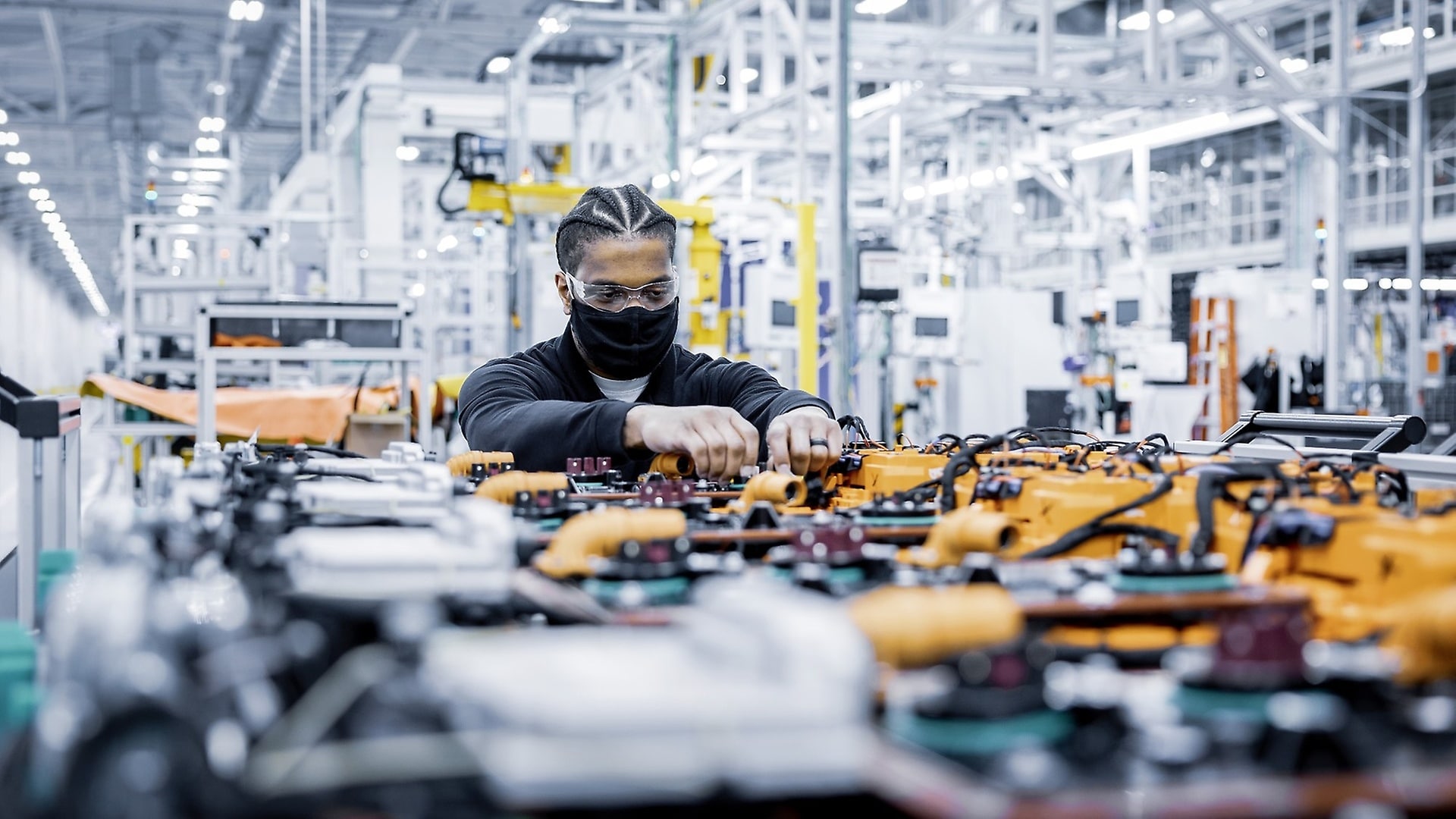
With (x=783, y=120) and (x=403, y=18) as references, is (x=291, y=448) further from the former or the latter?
(x=403, y=18)

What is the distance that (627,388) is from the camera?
3.29 metres

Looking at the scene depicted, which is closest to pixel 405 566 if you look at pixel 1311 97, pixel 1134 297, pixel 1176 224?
pixel 1311 97

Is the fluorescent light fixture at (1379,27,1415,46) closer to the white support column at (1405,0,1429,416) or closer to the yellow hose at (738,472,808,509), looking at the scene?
the white support column at (1405,0,1429,416)

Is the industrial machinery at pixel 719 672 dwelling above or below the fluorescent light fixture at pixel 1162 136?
below

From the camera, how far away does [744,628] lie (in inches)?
31.3

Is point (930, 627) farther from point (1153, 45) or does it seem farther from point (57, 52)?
point (57, 52)

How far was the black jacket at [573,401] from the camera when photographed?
8.39 ft

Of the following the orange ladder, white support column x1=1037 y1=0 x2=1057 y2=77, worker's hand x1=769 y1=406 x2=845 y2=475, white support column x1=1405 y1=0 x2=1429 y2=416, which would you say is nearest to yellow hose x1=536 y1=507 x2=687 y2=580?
worker's hand x1=769 y1=406 x2=845 y2=475

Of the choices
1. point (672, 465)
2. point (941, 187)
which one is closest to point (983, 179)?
point (941, 187)

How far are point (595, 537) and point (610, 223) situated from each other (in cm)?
170

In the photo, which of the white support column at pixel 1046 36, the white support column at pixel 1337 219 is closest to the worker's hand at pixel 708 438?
the white support column at pixel 1046 36

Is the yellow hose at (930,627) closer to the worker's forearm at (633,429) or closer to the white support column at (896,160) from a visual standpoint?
the worker's forearm at (633,429)

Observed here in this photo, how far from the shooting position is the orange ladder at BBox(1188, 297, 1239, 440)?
11.8 meters

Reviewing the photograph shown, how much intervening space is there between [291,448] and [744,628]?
2073 mm
